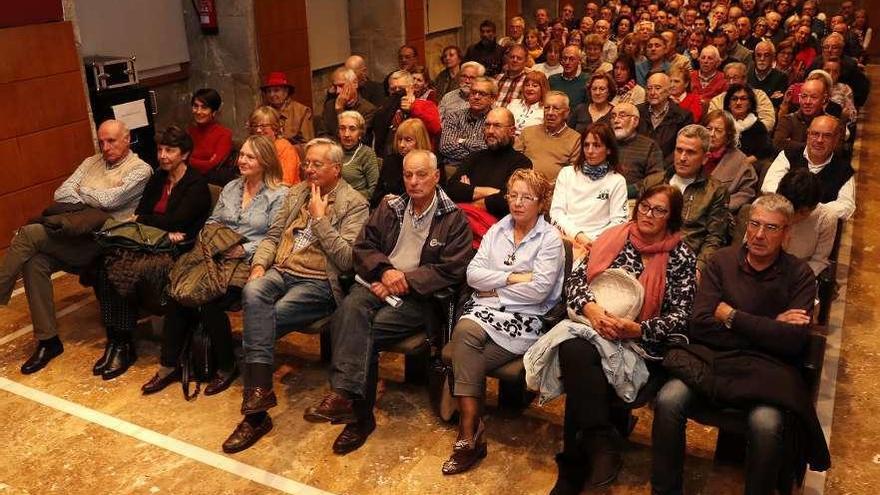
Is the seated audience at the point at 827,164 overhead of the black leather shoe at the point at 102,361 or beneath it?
overhead

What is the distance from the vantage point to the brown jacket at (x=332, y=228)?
3975 mm

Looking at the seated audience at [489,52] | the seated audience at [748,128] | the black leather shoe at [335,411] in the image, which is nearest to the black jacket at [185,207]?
the black leather shoe at [335,411]

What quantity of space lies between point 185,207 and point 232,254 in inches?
17.8

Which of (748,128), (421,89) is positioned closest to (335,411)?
(748,128)

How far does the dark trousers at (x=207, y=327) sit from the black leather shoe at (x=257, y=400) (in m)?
0.48

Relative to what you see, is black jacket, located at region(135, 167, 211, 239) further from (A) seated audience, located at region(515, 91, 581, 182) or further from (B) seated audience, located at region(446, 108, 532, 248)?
(A) seated audience, located at region(515, 91, 581, 182)

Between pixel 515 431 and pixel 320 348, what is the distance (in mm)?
1344

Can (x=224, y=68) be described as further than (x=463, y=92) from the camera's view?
Yes

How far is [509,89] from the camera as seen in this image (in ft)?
22.5

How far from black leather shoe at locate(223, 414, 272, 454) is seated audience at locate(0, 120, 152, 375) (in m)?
1.47

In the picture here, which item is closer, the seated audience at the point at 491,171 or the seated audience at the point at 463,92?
the seated audience at the point at 491,171

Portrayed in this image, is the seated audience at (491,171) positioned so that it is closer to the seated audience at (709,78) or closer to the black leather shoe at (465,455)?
the black leather shoe at (465,455)

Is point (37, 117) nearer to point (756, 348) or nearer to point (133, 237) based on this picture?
point (133, 237)

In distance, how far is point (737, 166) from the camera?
464 centimetres
